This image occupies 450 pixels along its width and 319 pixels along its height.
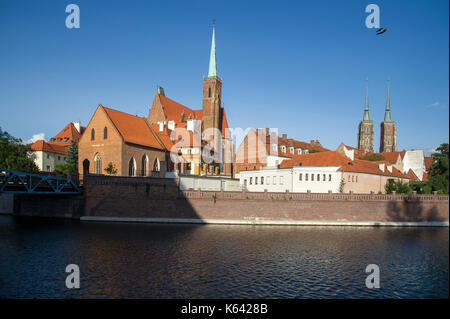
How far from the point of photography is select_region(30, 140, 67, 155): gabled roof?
7425 cm

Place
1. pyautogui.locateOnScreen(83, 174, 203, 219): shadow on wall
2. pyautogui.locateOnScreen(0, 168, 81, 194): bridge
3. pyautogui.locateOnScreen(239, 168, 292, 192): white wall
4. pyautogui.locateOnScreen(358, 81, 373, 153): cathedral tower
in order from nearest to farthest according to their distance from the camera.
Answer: pyautogui.locateOnScreen(0, 168, 81, 194): bridge → pyautogui.locateOnScreen(83, 174, 203, 219): shadow on wall → pyautogui.locateOnScreen(239, 168, 292, 192): white wall → pyautogui.locateOnScreen(358, 81, 373, 153): cathedral tower

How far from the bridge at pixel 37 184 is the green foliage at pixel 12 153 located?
14.0 meters

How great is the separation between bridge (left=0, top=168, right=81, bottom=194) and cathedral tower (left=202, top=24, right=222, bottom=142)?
118 ft

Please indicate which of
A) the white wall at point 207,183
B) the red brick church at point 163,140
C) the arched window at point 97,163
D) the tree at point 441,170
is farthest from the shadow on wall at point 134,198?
the tree at point 441,170

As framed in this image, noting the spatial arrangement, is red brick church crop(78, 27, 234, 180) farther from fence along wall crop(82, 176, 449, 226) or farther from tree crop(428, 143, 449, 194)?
tree crop(428, 143, 449, 194)

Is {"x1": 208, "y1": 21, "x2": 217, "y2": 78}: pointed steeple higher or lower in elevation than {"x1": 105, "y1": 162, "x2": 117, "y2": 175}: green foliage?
higher

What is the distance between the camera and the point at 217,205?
4350 centimetres

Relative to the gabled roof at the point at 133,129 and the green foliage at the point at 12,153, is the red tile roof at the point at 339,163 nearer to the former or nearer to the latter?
the gabled roof at the point at 133,129

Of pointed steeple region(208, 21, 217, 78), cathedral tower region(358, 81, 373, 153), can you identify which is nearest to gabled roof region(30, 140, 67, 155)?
pointed steeple region(208, 21, 217, 78)

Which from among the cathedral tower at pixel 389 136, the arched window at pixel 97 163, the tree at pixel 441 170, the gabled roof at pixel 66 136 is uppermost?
the cathedral tower at pixel 389 136

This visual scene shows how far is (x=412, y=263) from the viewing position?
22469 mm

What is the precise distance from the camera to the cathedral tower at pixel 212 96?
74.1m

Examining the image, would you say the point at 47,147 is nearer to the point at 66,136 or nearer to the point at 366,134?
the point at 66,136
